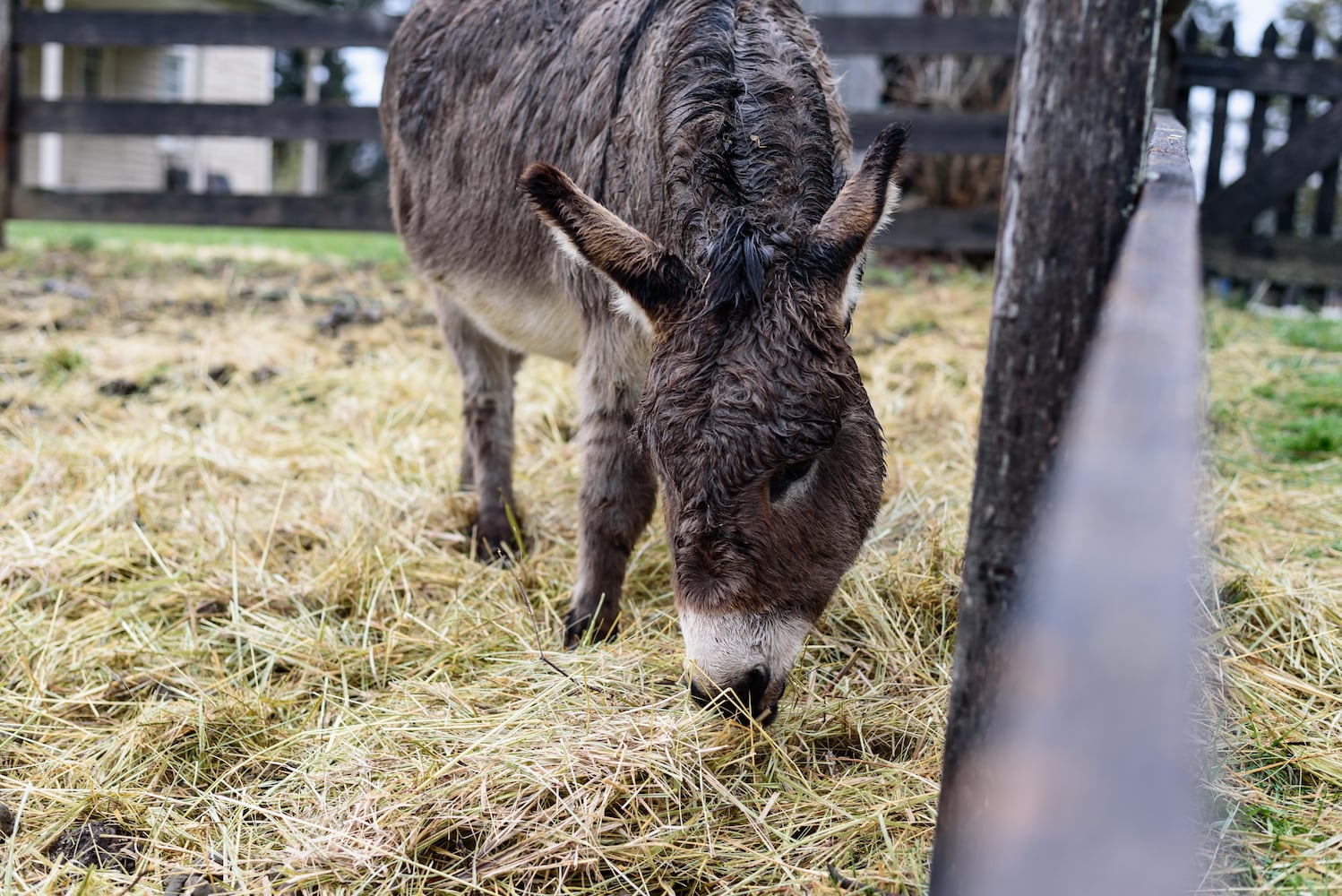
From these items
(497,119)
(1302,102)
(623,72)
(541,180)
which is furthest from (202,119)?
(1302,102)

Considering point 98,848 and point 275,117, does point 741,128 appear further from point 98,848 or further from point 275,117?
point 275,117

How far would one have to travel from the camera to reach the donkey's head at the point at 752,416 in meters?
2.16

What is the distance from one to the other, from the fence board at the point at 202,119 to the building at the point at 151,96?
40.0ft

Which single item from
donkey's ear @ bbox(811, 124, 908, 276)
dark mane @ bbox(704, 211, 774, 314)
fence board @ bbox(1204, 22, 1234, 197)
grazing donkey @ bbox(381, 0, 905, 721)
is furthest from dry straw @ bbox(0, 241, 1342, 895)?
fence board @ bbox(1204, 22, 1234, 197)

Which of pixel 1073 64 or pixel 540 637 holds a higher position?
pixel 1073 64

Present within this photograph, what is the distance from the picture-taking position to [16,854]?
2.14 metres

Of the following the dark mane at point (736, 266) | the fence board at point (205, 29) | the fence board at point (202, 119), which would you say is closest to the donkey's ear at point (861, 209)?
the dark mane at point (736, 266)

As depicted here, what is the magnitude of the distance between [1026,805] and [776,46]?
252cm

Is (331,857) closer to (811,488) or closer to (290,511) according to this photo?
(811,488)

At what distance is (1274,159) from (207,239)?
12.9 m

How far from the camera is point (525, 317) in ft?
12.0

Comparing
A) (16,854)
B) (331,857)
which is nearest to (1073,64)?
(331,857)

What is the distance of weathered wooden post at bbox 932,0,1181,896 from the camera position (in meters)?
1.39

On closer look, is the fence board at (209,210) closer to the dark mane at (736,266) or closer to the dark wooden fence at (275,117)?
the dark wooden fence at (275,117)
